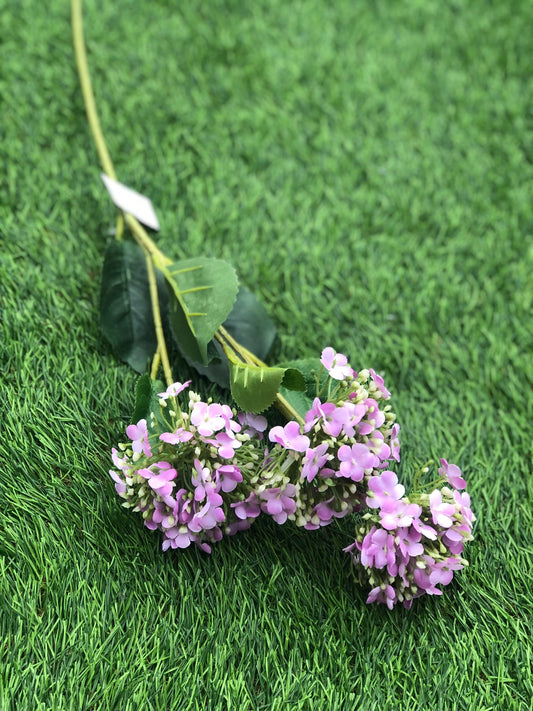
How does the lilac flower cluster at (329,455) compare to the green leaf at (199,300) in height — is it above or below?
below

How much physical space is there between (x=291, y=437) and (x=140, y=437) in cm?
22

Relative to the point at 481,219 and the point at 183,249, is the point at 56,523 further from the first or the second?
the point at 481,219

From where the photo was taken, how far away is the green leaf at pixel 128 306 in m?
1.29

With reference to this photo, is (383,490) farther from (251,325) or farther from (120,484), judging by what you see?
(251,325)

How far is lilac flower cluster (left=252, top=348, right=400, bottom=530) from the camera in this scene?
0.94 meters

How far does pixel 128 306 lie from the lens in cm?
131

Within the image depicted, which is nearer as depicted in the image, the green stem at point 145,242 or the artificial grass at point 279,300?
the artificial grass at point 279,300

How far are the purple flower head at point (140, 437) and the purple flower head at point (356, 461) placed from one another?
10.6 inches

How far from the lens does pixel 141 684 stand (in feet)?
3.09

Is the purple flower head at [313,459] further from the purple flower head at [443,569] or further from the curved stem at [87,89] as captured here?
the curved stem at [87,89]

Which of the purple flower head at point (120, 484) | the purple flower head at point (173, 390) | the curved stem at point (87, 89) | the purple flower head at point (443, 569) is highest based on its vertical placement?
the curved stem at point (87, 89)

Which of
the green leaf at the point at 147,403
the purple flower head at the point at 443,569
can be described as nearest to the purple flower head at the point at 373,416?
the purple flower head at the point at 443,569

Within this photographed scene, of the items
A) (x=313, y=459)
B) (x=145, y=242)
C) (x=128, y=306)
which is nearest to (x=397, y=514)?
(x=313, y=459)

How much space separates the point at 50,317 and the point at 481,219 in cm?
111
